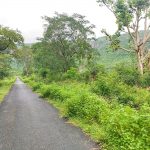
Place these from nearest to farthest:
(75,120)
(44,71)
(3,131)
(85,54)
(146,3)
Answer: (3,131)
(75,120)
(146,3)
(85,54)
(44,71)

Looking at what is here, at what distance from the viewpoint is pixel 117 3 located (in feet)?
138

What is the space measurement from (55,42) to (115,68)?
361 inches

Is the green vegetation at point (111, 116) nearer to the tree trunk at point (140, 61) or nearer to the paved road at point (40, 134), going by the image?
the paved road at point (40, 134)

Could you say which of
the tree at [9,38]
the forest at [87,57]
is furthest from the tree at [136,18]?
the tree at [9,38]

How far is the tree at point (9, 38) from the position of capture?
5684 centimetres

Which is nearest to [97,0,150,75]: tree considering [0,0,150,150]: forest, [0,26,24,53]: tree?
[0,0,150,150]: forest

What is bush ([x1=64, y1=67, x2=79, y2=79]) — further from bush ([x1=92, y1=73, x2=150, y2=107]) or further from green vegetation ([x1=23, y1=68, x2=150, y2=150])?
bush ([x1=92, y1=73, x2=150, y2=107])

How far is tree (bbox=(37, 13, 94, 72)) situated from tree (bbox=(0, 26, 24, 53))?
11236 millimetres

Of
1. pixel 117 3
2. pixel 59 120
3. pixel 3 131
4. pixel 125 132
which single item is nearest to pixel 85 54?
pixel 117 3

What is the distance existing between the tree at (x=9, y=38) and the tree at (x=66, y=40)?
11.2 m

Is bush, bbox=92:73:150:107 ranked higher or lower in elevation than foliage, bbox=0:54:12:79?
lower

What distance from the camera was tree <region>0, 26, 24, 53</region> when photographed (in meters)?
56.8

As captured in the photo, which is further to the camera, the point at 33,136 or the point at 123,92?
the point at 123,92

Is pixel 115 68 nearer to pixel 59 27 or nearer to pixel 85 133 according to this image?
pixel 59 27
